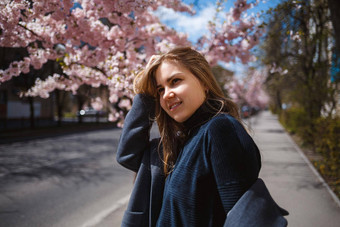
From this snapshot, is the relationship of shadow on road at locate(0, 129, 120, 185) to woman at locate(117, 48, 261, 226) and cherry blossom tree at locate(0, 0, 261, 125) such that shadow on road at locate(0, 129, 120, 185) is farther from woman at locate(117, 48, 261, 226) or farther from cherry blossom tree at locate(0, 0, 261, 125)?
woman at locate(117, 48, 261, 226)

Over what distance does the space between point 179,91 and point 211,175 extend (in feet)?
1.61

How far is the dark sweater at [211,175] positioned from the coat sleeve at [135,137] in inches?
11.7

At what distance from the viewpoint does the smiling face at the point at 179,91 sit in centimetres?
144

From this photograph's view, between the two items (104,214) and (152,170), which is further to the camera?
(104,214)

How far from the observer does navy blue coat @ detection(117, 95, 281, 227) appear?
1104 mm

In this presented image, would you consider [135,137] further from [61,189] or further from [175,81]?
[61,189]

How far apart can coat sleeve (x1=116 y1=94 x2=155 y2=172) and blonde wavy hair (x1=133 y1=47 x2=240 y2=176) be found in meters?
0.10

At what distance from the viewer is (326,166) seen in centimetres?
666

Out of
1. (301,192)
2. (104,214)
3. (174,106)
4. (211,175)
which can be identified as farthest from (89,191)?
(211,175)

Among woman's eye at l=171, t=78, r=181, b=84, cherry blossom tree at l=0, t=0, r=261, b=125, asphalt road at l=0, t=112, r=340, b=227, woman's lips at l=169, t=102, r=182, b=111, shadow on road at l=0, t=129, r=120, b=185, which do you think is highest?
cherry blossom tree at l=0, t=0, r=261, b=125

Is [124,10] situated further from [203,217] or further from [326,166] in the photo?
[326,166]

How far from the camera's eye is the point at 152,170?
149 centimetres

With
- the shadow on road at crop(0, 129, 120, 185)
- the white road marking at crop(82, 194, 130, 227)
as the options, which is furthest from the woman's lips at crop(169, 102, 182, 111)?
the shadow on road at crop(0, 129, 120, 185)

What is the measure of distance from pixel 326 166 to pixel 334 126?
109 cm
